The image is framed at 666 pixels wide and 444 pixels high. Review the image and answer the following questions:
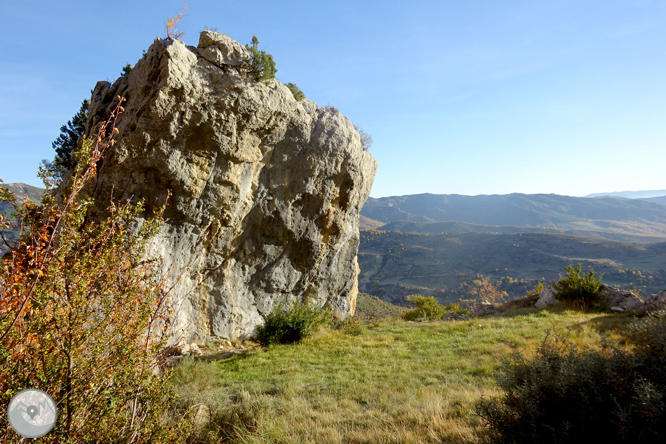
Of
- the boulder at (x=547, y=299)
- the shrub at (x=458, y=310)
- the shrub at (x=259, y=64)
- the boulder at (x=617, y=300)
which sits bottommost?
the shrub at (x=458, y=310)

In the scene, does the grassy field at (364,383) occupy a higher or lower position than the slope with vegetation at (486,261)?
higher

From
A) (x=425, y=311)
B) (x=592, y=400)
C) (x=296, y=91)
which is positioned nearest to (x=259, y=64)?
(x=296, y=91)

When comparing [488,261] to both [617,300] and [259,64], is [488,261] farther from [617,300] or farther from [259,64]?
[259,64]

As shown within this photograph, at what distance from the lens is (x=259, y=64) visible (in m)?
9.83

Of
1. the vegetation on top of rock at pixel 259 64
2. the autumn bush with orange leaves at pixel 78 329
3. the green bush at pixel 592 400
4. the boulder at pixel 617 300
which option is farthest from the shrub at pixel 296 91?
the boulder at pixel 617 300

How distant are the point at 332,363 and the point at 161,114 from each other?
746 centimetres

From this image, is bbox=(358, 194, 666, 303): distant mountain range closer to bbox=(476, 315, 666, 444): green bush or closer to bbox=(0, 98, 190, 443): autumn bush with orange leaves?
bbox=(476, 315, 666, 444): green bush

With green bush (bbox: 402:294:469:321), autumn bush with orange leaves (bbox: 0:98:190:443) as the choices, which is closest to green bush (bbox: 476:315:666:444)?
autumn bush with orange leaves (bbox: 0:98:190:443)

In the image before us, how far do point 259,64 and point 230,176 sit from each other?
347cm

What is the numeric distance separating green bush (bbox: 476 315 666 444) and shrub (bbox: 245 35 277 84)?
383 inches

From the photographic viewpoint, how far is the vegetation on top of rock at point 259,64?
32.2 feet

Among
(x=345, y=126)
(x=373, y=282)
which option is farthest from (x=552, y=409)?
(x=373, y=282)

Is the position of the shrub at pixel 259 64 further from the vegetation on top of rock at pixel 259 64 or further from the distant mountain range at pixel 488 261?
the distant mountain range at pixel 488 261

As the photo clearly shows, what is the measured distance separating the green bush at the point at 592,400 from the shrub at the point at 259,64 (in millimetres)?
9740
